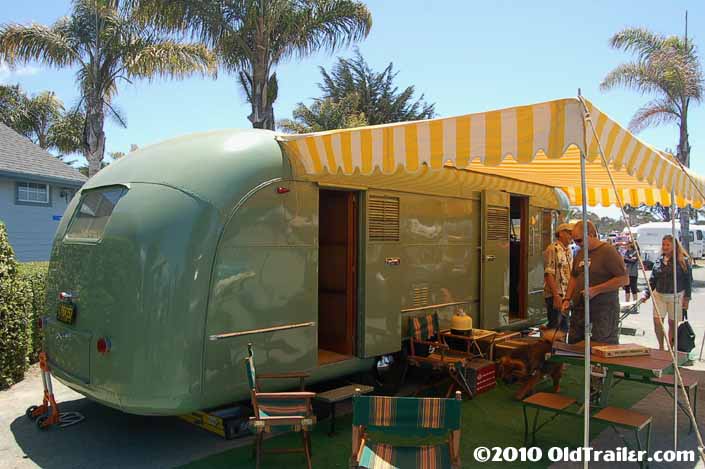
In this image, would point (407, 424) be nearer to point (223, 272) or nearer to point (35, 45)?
point (223, 272)

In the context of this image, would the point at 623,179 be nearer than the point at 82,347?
No

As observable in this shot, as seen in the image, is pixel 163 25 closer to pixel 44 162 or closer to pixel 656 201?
pixel 44 162

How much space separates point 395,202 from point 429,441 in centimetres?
243

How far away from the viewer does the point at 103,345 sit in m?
4.20

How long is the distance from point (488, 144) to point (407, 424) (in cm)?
204

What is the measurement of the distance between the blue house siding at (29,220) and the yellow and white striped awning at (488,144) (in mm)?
10874

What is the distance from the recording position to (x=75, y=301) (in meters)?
4.56


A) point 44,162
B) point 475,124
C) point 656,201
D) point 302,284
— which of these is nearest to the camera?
point 475,124

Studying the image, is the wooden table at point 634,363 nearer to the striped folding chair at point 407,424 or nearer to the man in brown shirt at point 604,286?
the man in brown shirt at point 604,286

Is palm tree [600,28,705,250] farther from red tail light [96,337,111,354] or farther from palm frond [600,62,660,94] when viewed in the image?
red tail light [96,337,111,354]

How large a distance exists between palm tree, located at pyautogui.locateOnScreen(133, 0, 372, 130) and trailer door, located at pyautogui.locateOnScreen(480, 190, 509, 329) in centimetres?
770

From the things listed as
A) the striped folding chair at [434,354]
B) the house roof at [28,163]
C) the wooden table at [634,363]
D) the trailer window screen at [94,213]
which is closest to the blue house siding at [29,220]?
the house roof at [28,163]

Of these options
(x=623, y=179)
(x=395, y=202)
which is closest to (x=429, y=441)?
(x=395, y=202)

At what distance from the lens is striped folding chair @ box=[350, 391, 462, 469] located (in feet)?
11.5
